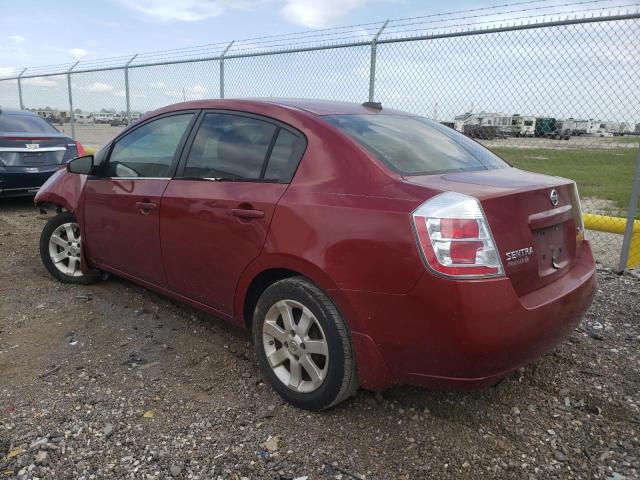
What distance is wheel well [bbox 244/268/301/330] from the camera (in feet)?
9.36

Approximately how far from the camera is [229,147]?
3205 mm

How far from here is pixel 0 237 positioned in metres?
6.35


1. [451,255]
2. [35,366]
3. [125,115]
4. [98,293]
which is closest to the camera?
[451,255]

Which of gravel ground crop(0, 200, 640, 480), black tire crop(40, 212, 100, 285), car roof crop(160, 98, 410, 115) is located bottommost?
gravel ground crop(0, 200, 640, 480)

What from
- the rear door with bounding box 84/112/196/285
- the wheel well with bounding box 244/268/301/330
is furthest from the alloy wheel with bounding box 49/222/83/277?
the wheel well with bounding box 244/268/301/330

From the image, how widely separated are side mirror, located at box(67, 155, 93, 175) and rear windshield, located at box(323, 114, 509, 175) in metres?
2.21

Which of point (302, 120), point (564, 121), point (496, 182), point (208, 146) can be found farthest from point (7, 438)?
point (564, 121)

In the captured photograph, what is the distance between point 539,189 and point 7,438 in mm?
2822

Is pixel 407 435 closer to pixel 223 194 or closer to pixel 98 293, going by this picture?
pixel 223 194

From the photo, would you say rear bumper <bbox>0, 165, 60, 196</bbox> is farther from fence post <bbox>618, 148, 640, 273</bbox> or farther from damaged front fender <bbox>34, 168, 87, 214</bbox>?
fence post <bbox>618, 148, 640, 273</bbox>

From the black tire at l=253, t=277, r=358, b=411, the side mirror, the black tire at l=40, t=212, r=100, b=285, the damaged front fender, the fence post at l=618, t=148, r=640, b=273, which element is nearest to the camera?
the black tire at l=253, t=277, r=358, b=411

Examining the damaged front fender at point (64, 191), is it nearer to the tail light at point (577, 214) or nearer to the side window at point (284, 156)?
the side window at point (284, 156)

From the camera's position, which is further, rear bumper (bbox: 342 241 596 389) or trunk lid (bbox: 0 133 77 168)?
trunk lid (bbox: 0 133 77 168)

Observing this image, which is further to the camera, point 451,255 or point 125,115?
point 125,115
